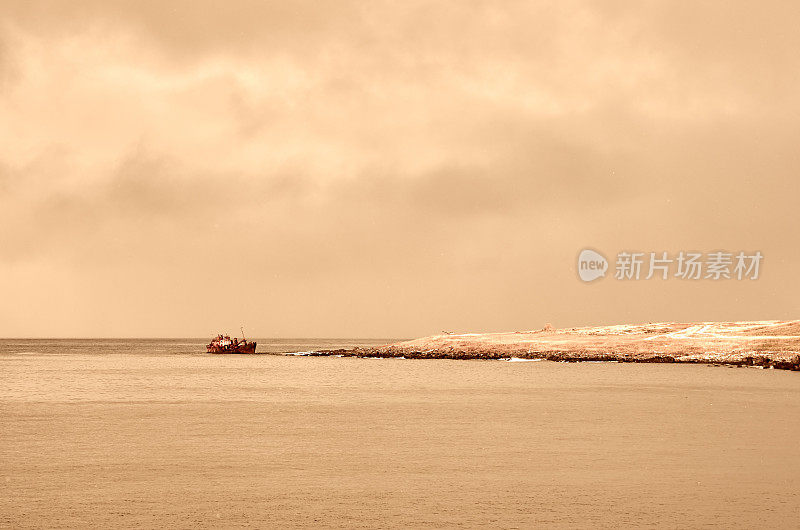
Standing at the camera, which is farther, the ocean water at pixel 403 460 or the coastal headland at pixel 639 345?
the coastal headland at pixel 639 345

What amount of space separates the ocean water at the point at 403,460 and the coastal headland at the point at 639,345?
6606 cm

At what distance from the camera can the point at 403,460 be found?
111ft

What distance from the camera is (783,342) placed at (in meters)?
132

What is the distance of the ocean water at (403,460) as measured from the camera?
2348cm

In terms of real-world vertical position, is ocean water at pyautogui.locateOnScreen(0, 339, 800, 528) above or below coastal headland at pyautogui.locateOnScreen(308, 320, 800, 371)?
below

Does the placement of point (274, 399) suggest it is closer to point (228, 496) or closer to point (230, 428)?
point (230, 428)

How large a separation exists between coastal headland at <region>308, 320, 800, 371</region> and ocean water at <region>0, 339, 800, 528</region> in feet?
217

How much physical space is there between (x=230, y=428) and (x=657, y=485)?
25822mm

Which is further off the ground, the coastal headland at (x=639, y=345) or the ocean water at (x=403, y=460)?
the coastal headland at (x=639, y=345)

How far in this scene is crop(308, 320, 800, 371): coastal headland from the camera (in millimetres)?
129250

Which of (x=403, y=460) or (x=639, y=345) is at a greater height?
(x=639, y=345)

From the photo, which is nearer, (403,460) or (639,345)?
(403,460)

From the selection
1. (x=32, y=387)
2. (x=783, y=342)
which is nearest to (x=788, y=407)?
(x=32, y=387)

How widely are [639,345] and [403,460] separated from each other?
121m
